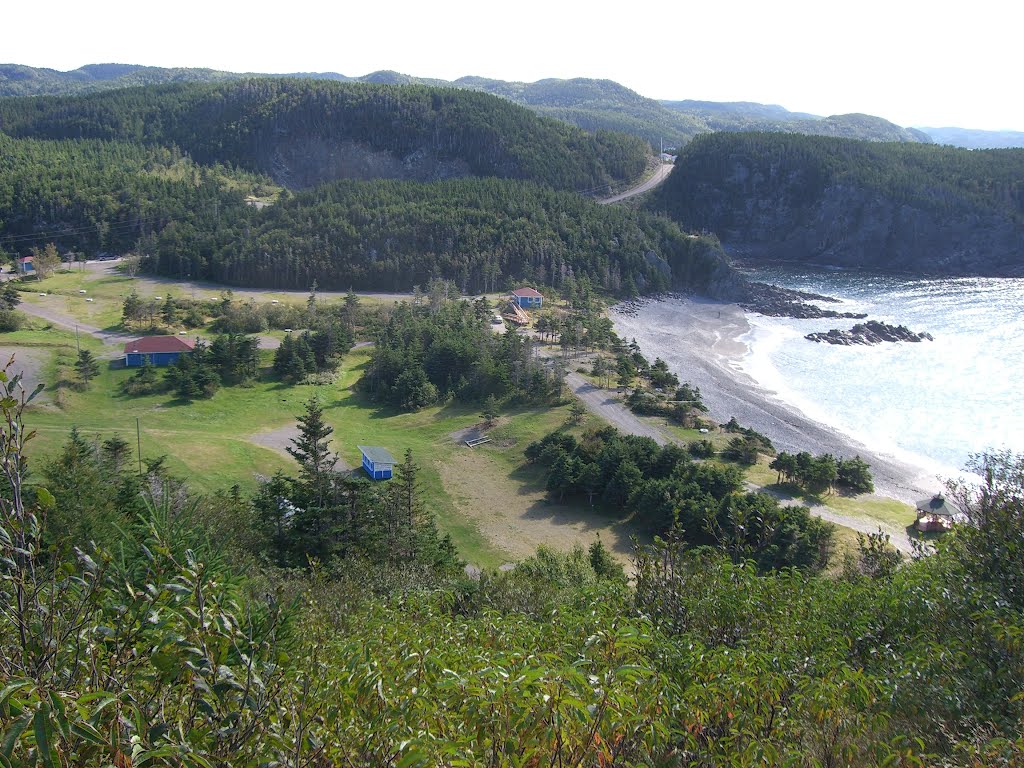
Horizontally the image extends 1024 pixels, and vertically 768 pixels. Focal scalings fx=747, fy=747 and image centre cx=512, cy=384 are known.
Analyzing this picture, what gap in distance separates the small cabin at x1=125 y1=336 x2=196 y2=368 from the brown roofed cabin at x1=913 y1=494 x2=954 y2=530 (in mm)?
37271

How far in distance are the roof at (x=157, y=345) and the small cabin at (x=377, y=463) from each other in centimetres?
1788

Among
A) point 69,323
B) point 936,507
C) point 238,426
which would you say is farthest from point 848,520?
point 69,323

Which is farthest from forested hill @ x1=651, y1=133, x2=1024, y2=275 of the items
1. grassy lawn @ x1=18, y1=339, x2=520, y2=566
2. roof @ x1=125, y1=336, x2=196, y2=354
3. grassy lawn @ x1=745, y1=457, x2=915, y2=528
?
roof @ x1=125, y1=336, x2=196, y2=354

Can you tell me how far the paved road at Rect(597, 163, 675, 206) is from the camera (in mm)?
105875

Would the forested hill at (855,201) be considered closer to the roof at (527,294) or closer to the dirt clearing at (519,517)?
the roof at (527,294)

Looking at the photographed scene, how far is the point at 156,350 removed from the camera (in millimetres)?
42375

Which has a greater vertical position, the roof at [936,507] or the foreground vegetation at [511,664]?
the foreground vegetation at [511,664]

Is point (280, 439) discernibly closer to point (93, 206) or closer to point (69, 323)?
point (69, 323)

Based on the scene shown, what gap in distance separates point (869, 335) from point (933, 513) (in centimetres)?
3259

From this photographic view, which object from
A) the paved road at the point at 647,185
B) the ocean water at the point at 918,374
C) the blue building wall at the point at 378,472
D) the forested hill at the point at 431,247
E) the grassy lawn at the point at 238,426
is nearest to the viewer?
the grassy lawn at the point at 238,426

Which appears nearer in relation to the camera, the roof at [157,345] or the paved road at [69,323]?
the roof at [157,345]

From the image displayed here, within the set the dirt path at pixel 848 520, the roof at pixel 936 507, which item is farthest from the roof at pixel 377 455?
the roof at pixel 936 507

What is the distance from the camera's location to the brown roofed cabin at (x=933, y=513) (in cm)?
2619

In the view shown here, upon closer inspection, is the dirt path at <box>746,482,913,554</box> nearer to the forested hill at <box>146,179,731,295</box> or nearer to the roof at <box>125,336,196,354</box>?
the roof at <box>125,336,196,354</box>
